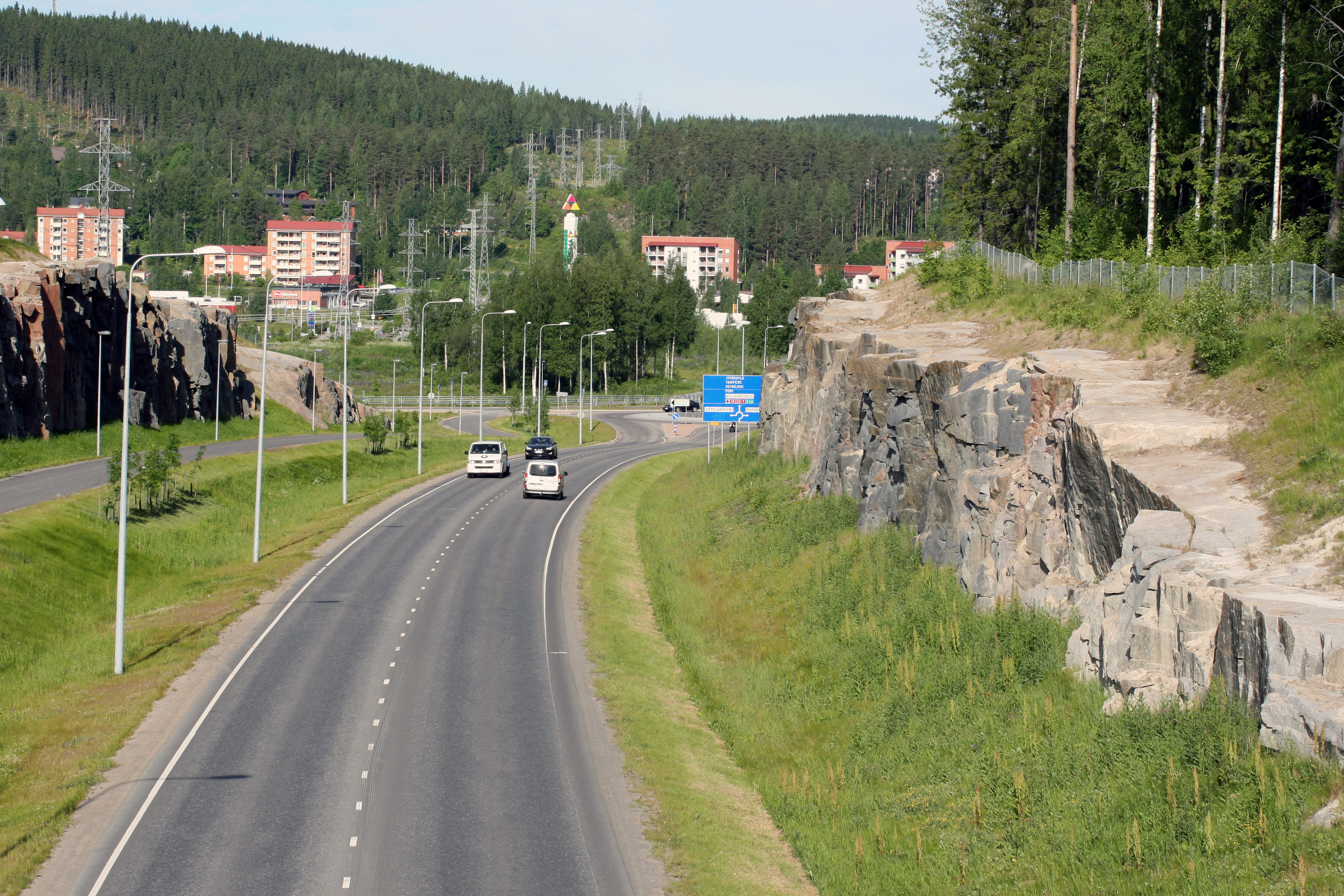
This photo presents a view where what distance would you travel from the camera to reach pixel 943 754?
21.0 m

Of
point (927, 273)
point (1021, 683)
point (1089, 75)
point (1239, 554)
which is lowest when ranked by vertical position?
point (1021, 683)

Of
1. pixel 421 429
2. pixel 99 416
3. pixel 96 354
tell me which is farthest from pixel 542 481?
pixel 96 354

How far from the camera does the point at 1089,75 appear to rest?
1793 inches

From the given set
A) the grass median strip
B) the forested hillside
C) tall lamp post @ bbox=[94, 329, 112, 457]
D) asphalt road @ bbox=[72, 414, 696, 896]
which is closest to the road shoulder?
asphalt road @ bbox=[72, 414, 696, 896]

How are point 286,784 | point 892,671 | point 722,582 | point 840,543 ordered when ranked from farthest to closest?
point 722,582
point 840,543
point 892,671
point 286,784

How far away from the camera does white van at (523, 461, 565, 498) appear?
54.6m

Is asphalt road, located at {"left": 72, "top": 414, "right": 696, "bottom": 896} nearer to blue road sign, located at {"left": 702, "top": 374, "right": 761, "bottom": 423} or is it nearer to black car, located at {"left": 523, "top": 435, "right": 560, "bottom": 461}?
blue road sign, located at {"left": 702, "top": 374, "right": 761, "bottom": 423}

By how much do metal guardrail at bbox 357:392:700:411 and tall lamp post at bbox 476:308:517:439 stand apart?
175 cm

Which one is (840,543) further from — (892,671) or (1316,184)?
(1316,184)

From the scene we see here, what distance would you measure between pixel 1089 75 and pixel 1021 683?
32.7 metres

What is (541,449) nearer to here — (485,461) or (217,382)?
(485,461)

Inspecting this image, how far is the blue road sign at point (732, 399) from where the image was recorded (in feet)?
209

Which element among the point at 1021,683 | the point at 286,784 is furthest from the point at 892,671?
the point at 286,784

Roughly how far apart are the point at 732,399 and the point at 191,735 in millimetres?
44918
